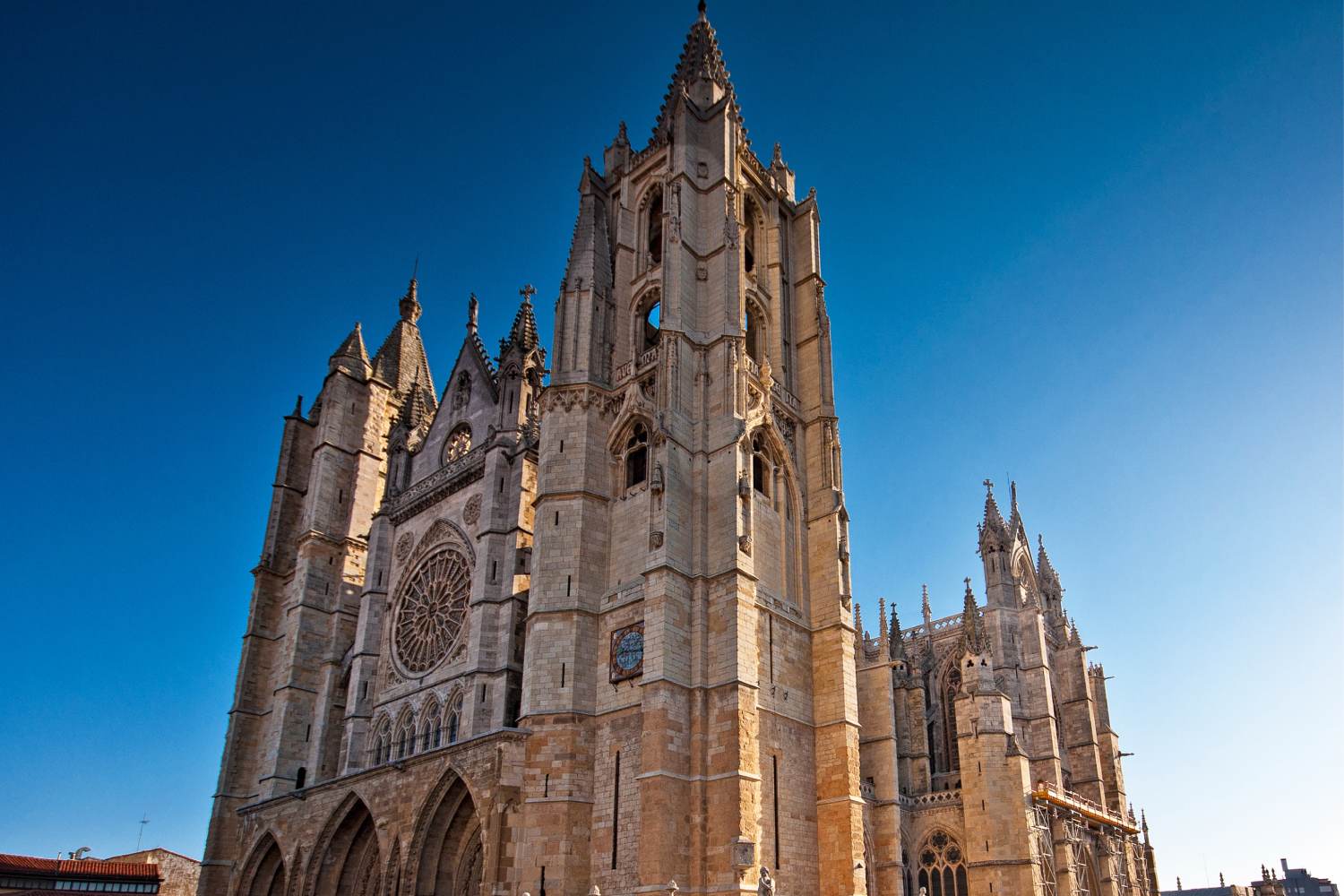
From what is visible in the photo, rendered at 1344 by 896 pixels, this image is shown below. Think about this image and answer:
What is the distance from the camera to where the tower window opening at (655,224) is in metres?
31.5

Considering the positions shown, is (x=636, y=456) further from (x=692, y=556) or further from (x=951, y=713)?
(x=951, y=713)

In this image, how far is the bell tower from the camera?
72.4ft

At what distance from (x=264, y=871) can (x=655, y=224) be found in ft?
75.3

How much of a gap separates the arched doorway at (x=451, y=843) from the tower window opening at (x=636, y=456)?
28.2 feet

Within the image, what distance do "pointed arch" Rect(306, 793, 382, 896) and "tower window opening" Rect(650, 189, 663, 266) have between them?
58.8 ft

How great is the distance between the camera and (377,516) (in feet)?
114

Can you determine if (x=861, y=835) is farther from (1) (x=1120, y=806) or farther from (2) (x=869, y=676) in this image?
(1) (x=1120, y=806)

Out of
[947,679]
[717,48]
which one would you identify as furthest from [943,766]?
[717,48]

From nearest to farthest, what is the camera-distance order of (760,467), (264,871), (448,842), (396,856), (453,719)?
1. (448,842)
2. (396,856)
3. (760,467)
4. (453,719)
5. (264,871)

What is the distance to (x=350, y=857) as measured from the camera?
93.9 ft

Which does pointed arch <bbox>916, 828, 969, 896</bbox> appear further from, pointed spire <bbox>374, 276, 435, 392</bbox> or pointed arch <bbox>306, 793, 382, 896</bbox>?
pointed spire <bbox>374, 276, 435, 392</bbox>

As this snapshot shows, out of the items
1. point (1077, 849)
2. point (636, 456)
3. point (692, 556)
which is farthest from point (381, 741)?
point (1077, 849)

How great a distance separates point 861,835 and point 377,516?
19.1 m

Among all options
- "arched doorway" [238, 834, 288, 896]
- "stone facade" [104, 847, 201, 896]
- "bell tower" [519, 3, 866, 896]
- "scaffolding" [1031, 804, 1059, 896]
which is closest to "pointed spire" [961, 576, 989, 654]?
"scaffolding" [1031, 804, 1059, 896]
